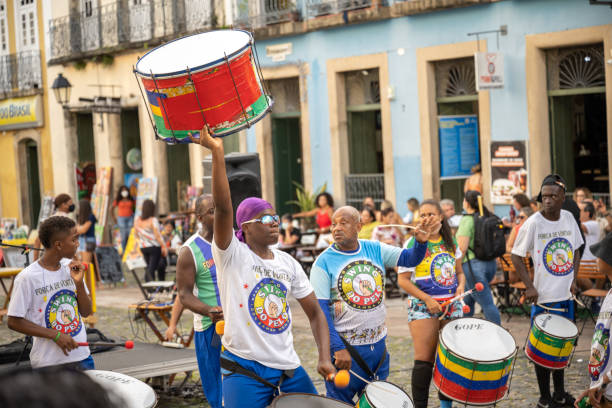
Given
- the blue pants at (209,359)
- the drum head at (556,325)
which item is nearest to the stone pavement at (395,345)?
the drum head at (556,325)

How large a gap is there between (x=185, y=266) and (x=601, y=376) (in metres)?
2.97

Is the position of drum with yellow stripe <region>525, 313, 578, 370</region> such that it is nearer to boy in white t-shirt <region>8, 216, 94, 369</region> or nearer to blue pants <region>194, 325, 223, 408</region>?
blue pants <region>194, 325, 223, 408</region>

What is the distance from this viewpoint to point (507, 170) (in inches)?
616

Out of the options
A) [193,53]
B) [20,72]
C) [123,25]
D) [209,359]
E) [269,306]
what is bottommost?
[209,359]

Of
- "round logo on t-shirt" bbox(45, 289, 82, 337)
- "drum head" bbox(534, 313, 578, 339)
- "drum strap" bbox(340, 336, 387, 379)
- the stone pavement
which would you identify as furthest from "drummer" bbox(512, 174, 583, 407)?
"round logo on t-shirt" bbox(45, 289, 82, 337)

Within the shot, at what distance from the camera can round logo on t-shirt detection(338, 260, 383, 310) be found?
20.0 feet

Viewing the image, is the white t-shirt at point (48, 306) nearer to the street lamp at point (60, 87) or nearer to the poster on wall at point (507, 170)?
the poster on wall at point (507, 170)

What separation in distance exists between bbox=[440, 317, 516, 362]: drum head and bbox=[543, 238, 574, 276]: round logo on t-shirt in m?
1.50

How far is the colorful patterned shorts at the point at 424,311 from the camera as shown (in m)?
7.08

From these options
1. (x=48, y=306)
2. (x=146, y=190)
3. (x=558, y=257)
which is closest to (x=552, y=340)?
(x=558, y=257)

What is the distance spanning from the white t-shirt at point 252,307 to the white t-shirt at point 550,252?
11.5 feet

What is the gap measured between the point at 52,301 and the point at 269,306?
1.63 m

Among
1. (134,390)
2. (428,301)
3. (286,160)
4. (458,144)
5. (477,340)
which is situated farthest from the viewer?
(286,160)

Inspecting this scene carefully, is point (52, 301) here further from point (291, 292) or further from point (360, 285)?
point (360, 285)
